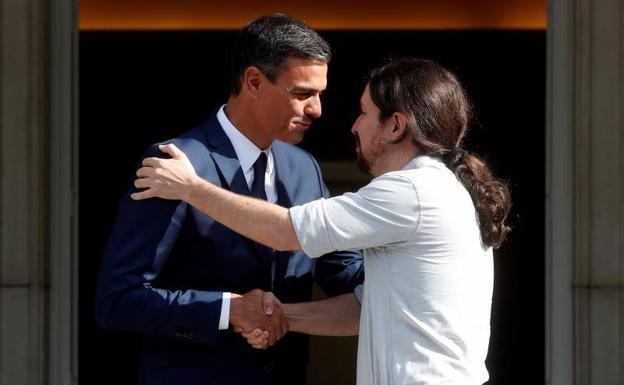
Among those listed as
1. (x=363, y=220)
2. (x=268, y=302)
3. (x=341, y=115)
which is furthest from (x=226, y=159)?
(x=341, y=115)

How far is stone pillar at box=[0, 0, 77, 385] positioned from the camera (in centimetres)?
468

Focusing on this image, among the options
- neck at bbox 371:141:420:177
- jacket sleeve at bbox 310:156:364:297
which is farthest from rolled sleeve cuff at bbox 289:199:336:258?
Result: jacket sleeve at bbox 310:156:364:297

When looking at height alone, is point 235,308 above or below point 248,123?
below

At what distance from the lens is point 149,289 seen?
3.37 meters

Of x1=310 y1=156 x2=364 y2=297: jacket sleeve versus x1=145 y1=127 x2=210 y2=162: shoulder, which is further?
x1=310 y1=156 x2=364 y2=297: jacket sleeve

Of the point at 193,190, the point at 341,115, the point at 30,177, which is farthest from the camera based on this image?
the point at 341,115

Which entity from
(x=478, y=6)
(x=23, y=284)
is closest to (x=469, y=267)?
(x=23, y=284)

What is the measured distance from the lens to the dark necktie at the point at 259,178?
11.8ft

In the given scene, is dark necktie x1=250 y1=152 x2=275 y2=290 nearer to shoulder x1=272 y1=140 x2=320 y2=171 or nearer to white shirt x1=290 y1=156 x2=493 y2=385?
shoulder x1=272 y1=140 x2=320 y2=171

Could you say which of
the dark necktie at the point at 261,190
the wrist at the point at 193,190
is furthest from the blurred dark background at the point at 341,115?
the wrist at the point at 193,190
